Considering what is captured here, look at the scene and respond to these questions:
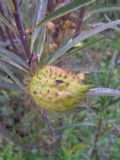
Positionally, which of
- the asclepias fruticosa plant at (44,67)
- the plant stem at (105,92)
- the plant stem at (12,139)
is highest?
the asclepias fruticosa plant at (44,67)

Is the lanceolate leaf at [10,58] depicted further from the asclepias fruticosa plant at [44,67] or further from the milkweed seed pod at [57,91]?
the milkweed seed pod at [57,91]

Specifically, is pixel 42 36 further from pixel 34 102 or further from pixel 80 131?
pixel 80 131

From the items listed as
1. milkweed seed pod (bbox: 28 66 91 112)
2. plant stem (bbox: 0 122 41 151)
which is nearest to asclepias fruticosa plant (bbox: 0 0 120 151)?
milkweed seed pod (bbox: 28 66 91 112)

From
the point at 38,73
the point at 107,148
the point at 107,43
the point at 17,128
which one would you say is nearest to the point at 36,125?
the point at 17,128

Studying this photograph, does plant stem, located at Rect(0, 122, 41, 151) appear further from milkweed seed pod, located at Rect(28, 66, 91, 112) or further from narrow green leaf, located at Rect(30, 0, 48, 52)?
milkweed seed pod, located at Rect(28, 66, 91, 112)

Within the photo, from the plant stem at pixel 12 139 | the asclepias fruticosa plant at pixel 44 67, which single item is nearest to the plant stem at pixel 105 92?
the asclepias fruticosa plant at pixel 44 67

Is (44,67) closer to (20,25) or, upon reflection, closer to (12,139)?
(20,25)

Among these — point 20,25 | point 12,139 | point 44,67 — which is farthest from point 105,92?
point 12,139

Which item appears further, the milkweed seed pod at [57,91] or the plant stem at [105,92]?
the plant stem at [105,92]

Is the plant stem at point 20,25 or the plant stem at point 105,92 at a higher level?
the plant stem at point 20,25
